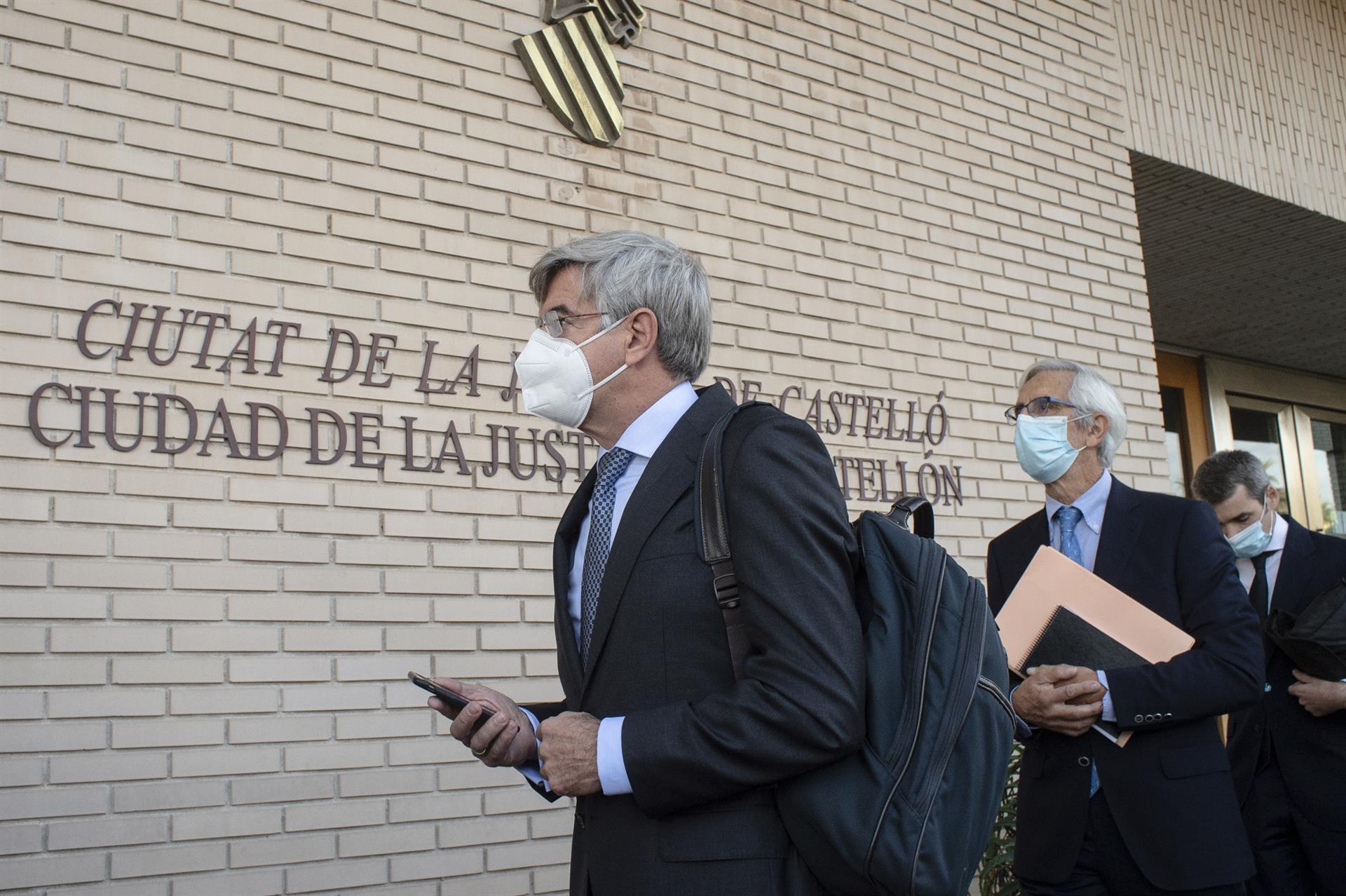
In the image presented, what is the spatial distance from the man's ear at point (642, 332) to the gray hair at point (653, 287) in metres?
0.01

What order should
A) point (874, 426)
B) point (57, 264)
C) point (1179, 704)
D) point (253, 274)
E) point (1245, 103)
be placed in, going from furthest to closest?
point (1245, 103)
point (874, 426)
point (253, 274)
point (57, 264)
point (1179, 704)

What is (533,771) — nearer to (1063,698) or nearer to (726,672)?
(726,672)

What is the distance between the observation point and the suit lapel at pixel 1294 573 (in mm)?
4340

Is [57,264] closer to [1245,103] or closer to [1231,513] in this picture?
[1231,513]

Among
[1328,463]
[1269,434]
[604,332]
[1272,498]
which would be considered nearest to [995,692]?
[604,332]

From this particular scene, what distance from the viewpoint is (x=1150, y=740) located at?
3.21 metres

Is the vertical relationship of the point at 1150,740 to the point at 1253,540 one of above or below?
below

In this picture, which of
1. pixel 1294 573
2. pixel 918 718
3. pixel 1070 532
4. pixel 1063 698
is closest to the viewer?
pixel 918 718

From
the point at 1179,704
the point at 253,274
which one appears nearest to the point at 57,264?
the point at 253,274

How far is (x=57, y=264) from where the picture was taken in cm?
365

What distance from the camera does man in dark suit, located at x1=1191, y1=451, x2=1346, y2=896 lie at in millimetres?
4043

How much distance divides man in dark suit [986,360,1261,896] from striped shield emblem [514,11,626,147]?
2.47 m

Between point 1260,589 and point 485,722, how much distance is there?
3.29m

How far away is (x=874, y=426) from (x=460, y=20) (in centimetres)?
241
